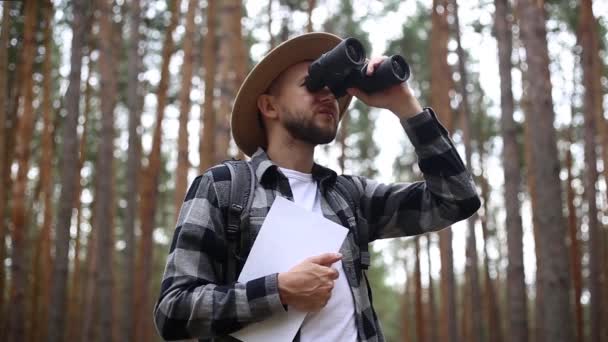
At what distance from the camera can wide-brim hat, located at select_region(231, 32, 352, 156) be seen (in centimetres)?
167

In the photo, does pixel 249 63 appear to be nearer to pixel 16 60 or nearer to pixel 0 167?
pixel 16 60

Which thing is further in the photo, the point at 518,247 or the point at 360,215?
the point at 518,247

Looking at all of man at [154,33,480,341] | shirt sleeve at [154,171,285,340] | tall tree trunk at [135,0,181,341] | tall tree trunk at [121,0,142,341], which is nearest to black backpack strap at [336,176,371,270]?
man at [154,33,480,341]

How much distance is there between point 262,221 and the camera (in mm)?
1380

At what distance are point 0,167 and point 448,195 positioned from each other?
18.5ft

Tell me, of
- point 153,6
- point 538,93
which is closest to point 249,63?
point 153,6

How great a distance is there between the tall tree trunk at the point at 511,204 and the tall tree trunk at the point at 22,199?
14.9 ft

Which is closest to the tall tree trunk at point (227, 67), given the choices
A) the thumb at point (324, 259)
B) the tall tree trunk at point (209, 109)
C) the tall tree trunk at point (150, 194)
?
the tall tree trunk at point (209, 109)

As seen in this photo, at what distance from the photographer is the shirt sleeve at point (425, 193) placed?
5.10 feet

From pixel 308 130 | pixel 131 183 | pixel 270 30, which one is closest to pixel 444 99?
pixel 270 30

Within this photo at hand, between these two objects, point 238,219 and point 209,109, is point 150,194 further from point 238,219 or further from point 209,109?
point 238,219

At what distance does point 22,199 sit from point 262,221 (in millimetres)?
5499

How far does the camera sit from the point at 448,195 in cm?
156

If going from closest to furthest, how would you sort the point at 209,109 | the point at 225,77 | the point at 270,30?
the point at 225,77 < the point at 209,109 < the point at 270,30
